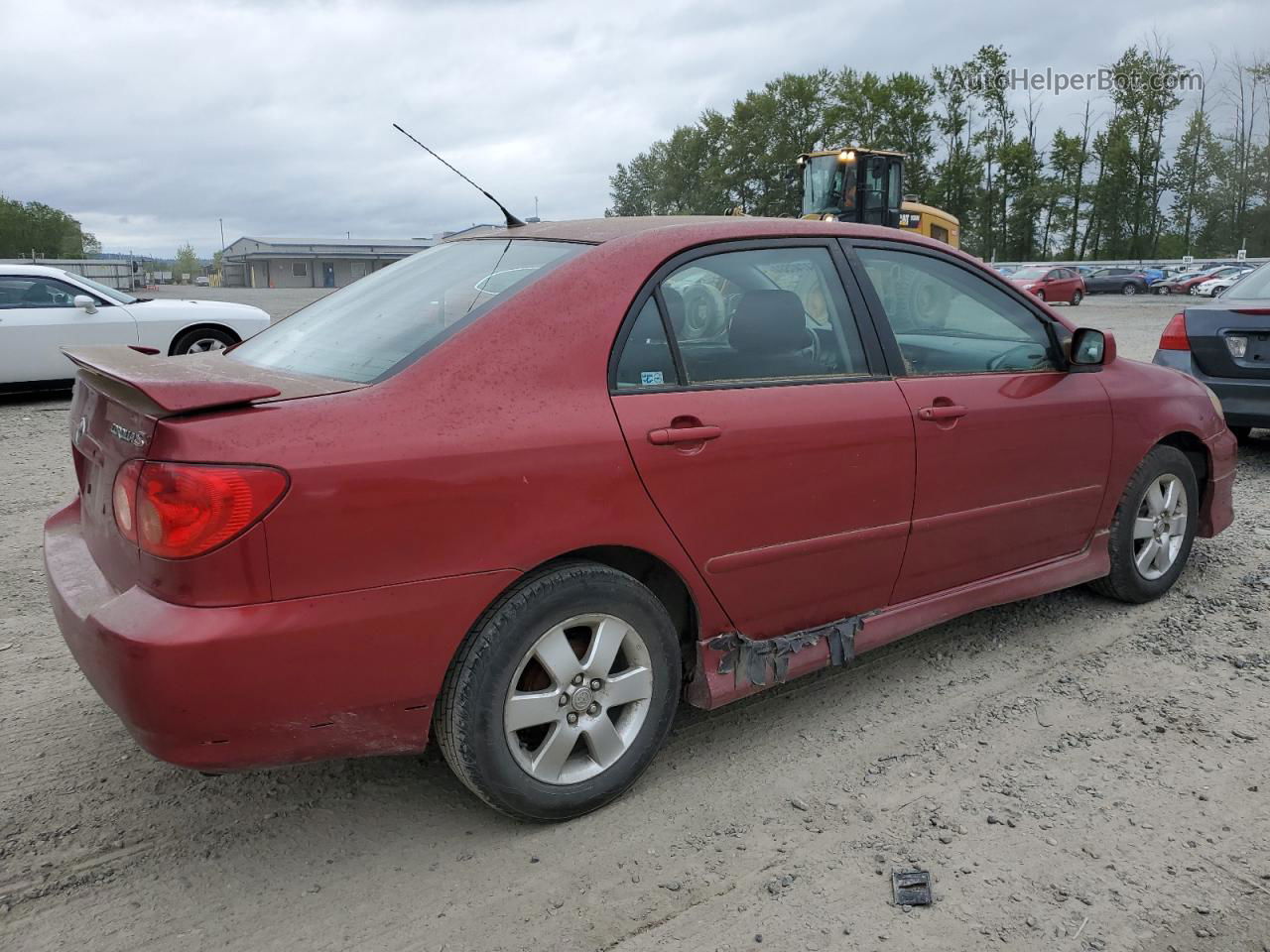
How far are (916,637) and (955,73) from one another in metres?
72.9

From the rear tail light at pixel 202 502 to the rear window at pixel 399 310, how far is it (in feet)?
1.48

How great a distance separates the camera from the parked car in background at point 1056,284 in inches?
1390

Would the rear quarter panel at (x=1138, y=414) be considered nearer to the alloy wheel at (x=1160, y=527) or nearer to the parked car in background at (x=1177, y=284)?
the alloy wheel at (x=1160, y=527)

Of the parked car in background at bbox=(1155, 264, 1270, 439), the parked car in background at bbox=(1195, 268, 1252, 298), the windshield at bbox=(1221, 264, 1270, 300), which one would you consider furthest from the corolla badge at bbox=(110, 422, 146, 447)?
the parked car in background at bbox=(1195, 268, 1252, 298)

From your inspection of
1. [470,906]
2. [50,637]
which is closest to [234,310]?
[50,637]

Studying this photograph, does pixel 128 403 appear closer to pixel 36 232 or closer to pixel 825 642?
pixel 825 642

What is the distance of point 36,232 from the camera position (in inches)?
3748

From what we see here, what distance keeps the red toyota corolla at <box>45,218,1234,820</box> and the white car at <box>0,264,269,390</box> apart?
8.09 m

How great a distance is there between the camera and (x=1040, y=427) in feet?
11.9

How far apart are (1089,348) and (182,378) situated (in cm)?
318

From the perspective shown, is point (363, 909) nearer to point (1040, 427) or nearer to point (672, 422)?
point (672, 422)

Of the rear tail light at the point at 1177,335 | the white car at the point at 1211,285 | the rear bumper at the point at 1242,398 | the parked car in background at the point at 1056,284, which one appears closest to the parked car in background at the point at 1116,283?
→ the white car at the point at 1211,285

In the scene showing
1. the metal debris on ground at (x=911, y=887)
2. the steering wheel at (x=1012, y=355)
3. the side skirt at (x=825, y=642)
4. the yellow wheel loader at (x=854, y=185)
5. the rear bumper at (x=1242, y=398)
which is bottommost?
the metal debris on ground at (x=911, y=887)

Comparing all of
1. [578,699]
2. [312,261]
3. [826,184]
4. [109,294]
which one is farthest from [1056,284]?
[312,261]
